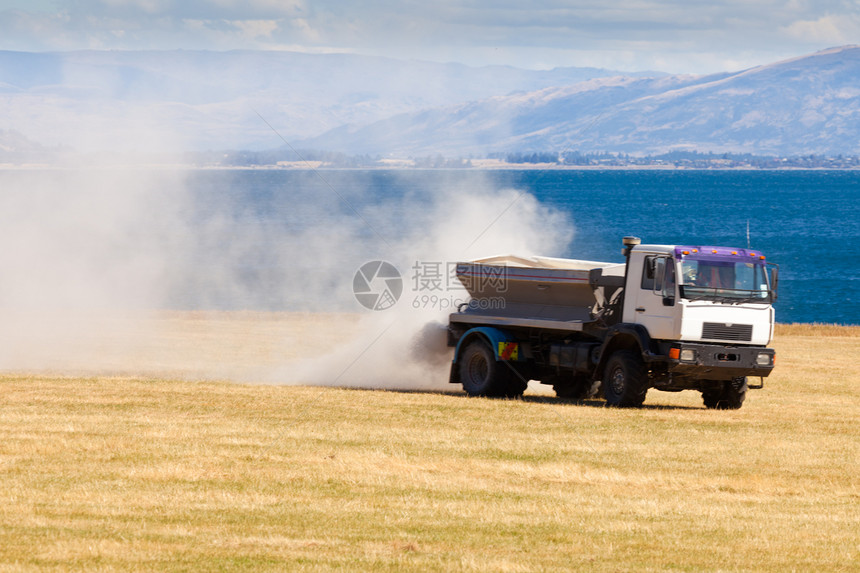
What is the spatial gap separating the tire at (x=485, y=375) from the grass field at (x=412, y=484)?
1156mm

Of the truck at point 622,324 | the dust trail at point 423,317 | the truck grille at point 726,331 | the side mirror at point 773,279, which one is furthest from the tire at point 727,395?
→ the dust trail at point 423,317

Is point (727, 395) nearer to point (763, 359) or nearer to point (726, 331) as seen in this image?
point (763, 359)

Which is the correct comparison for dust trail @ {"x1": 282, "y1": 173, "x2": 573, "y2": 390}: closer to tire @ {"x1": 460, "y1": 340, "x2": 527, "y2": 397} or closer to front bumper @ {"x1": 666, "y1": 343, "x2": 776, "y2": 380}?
tire @ {"x1": 460, "y1": 340, "x2": 527, "y2": 397}

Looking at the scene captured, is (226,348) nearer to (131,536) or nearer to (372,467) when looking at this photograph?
(372,467)

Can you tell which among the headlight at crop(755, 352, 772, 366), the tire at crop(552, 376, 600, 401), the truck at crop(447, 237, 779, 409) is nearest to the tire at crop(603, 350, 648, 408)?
the truck at crop(447, 237, 779, 409)

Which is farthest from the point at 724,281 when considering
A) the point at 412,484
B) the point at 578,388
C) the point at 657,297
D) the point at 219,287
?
the point at 219,287

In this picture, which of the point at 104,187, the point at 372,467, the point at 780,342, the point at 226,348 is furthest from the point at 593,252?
the point at 372,467

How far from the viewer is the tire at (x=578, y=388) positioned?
2533 cm

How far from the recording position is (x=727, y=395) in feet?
76.7

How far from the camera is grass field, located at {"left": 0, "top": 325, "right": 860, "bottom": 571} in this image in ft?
35.2

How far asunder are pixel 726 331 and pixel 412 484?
9704mm

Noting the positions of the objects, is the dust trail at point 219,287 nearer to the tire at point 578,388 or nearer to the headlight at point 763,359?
the tire at point 578,388

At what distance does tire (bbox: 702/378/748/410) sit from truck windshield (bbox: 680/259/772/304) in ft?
6.36

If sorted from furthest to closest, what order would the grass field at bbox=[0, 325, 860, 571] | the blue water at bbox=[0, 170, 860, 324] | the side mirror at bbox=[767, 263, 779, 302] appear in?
the blue water at bbox=[0, 170, 860, 324]
the side mirror at bbox=[767, 263, 779, 302]
the grass field at bbox=[0, 325, 860, 571]
